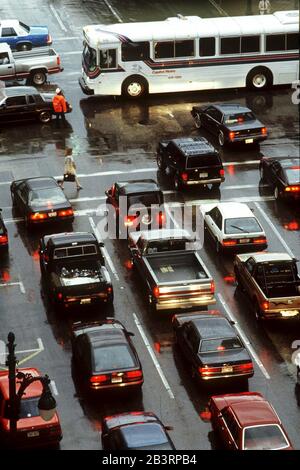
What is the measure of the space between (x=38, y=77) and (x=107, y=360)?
2838cm

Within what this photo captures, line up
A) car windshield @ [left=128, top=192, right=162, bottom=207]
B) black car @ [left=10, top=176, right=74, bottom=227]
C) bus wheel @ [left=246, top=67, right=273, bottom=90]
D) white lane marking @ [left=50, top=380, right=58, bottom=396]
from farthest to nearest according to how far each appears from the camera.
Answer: bus wheel @ [left=246, top=67, right=273, bottom=90] < car windshield @ [left=128, top=192, right=162, bottom=207] < black car @ [left=10, top=176, right=74, bottom=227] < white lane marking @ [left=50, top=380, right=58, bottom=396]

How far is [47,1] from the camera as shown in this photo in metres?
69.0

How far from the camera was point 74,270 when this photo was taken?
36.3 m

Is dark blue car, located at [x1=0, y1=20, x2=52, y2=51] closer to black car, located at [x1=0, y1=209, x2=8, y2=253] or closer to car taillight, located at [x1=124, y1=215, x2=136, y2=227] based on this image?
car taillight, located at [x1=124, y1=215, x2=136, y2=227]

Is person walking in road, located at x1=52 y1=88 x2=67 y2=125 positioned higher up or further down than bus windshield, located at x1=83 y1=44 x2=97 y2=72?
further down

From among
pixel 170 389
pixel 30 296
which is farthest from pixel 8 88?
pixel 170 389

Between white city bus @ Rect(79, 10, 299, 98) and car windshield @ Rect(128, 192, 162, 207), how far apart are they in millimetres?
13796

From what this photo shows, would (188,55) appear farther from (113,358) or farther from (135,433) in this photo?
(135,433)

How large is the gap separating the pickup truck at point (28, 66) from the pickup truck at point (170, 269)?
19.0 meters

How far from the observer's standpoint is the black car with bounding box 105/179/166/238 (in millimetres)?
41031

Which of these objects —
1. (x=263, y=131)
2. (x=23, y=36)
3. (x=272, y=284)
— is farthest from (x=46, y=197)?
(x=23, y=36)

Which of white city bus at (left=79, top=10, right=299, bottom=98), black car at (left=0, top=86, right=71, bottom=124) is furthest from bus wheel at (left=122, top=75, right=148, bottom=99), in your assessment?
black car at (left=0, top=86, right=71, bottom=124)
